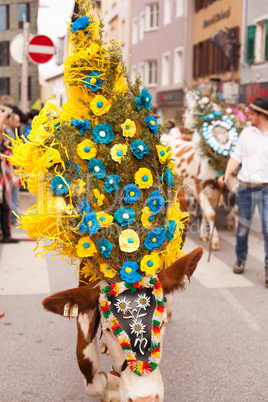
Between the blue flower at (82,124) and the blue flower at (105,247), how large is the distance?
646mm

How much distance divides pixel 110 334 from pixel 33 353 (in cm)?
180

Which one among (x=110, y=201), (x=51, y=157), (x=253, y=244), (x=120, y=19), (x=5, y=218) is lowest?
(x=253, y=244)

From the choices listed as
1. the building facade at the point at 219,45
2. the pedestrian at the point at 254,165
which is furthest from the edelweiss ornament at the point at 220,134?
the building facade at the point at 219,45

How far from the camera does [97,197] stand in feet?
10.3

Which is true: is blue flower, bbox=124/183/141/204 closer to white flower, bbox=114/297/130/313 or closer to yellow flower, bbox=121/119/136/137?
yellow flower, bbox=121/119/136/137

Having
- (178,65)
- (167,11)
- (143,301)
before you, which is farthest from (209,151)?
(167,11)

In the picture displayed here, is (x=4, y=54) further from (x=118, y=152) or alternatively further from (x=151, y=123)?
(x=118, y=152)

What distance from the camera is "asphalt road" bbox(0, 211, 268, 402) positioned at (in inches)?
159

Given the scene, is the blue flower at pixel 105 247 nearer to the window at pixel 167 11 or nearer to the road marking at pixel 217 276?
the road marking at pixel 217 276

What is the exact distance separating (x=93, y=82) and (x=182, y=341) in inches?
105

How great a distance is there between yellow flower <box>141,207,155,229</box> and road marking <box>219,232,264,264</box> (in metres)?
5.09

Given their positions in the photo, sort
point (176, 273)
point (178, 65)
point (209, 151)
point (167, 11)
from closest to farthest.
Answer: point (176, 273), point (209, 151), point (178, 65), point (167, 11)

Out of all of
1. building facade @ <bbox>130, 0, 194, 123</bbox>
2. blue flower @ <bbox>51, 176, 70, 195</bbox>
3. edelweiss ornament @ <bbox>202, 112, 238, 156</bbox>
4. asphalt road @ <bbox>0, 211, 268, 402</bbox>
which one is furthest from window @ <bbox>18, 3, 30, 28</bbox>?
blue flower @ <bbox>51, 176, 70, 195</bbox>

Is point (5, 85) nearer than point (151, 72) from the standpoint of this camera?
Yes
